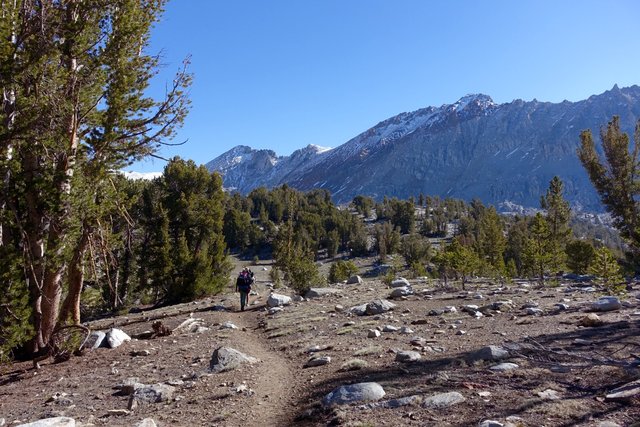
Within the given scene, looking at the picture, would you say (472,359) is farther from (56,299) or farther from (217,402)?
(56,299)

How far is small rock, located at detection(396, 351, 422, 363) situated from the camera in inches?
341

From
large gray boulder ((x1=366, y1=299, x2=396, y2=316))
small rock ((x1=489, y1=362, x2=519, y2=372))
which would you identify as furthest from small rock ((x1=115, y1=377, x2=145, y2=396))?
large gray boulder ((x1=366, y1=299, x2=396, y2=316))

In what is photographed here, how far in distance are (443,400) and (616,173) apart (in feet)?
117

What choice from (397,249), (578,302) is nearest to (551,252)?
(578,302)

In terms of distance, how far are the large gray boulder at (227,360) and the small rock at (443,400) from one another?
4.94 m

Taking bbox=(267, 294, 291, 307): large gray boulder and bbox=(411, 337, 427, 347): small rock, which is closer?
bbox=(411, 337, 427, 347): small rock

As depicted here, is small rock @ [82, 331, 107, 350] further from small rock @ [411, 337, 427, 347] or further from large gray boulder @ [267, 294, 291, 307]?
large gray boulder @ [267, 294, 291, 307]

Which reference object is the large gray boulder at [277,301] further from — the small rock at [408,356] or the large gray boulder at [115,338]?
the small rock at [408,356]

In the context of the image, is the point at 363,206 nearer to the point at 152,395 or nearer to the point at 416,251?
the point at 416,251

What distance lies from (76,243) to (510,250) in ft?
240

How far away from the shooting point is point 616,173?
111 ft

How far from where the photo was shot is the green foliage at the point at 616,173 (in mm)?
32938

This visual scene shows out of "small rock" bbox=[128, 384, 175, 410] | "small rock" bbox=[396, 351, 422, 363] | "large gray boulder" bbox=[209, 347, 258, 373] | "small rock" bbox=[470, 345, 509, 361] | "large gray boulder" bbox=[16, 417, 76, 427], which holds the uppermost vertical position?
"large gray boulder" bbox=[16, 417, 76, 427]

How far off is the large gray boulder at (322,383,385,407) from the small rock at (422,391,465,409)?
79cm
